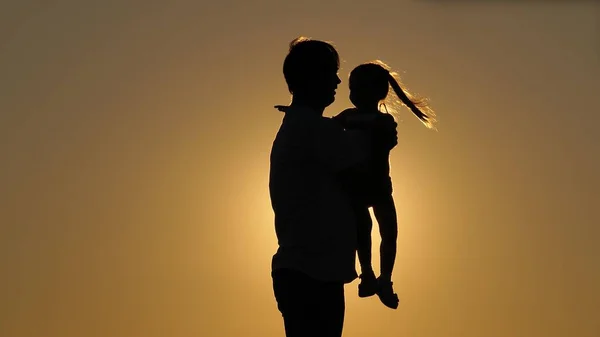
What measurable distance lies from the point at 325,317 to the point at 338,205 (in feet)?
1.83

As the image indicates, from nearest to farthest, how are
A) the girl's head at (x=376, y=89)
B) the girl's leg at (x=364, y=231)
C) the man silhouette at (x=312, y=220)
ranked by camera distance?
the man silhouette at (x=312, y=220), the girl's leg at (x=364, y=231), the girl's head at (x=376, y=89)

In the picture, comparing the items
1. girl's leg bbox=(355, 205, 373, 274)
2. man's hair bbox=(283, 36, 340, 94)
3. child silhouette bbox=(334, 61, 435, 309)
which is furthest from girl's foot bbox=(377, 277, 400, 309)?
man's hair bbox=(283, 36, 340, 94)

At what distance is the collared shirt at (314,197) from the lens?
3.75 metres

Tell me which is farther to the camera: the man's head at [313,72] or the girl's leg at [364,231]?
the girl's leg at [364,231]

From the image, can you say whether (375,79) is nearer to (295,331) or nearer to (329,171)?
(329,171)

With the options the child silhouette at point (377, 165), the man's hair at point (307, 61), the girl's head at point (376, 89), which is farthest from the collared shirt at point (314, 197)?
the girl's head at point (376, 89)

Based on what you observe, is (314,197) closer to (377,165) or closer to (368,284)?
(377,165)

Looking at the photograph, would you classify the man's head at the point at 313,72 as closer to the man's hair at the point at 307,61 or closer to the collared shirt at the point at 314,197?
the man's hair at the point at 307,61

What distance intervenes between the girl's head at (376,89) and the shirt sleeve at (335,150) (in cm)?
110

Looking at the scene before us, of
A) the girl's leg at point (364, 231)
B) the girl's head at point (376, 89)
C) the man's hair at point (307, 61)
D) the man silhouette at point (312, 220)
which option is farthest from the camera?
the girl's head at point (376, 89)

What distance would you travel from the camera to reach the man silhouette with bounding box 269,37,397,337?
147 inches

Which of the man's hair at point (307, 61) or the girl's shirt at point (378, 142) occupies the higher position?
the man's hair at point (307, 61)

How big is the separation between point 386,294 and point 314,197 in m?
1.03

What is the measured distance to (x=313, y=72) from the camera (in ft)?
12.9
